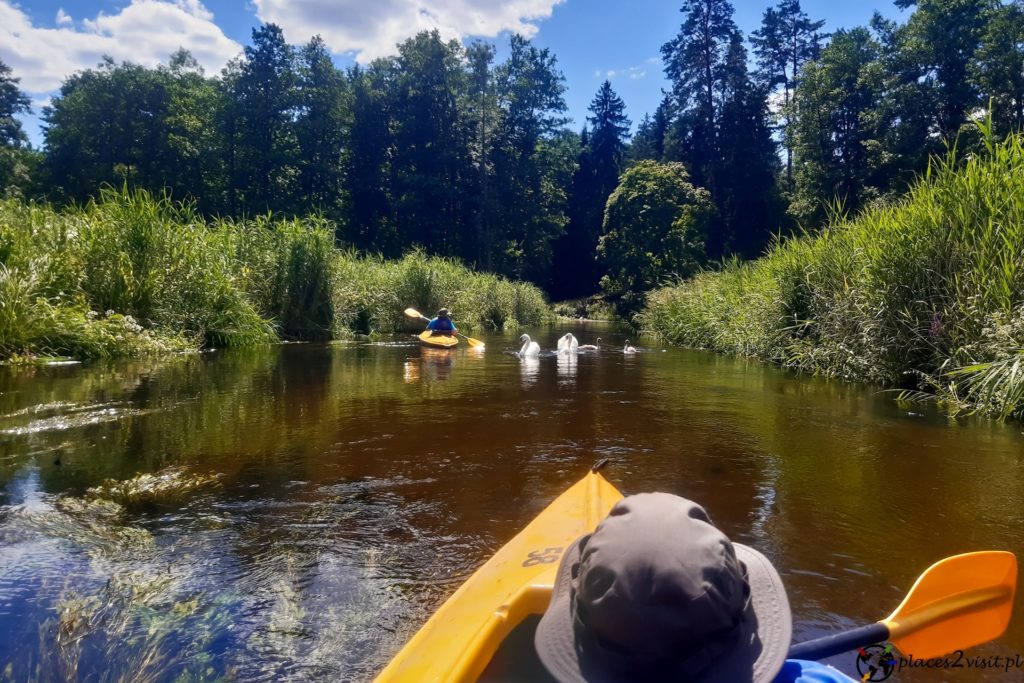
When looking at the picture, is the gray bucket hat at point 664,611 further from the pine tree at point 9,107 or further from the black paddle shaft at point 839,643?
the pine tree at point 9,107

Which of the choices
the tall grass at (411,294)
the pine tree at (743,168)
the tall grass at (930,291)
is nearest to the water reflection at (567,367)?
the tall grass at (930,291)

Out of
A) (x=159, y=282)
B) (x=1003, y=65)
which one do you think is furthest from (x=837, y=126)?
(x=159, y=282)

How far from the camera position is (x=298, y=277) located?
1381 centimetres

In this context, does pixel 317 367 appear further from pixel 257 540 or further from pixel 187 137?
pixel 187 137

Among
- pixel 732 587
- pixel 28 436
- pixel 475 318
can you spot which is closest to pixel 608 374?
pixel 28 436

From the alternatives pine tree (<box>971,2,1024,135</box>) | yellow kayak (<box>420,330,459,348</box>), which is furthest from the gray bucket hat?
pine tree (<box>971,2,1024,135</box>)

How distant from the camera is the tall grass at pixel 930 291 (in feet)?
19.1

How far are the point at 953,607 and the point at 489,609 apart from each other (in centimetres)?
133

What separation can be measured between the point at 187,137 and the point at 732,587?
139ft

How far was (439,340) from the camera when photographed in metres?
13.2

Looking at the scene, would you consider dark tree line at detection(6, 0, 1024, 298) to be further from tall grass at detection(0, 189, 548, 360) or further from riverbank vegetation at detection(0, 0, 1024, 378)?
tall grass at detection(0, 189, 548, 360)

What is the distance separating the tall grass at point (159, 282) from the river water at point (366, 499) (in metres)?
1.27

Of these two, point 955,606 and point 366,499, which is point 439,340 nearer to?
point 366,499

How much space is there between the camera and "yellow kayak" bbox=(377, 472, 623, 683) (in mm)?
1571
